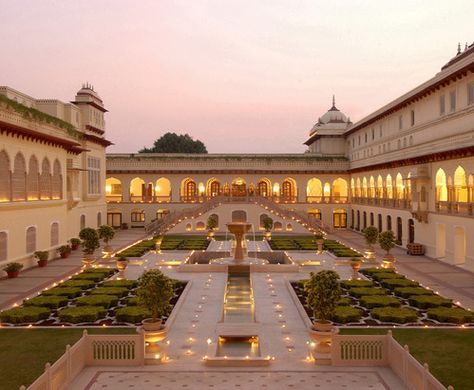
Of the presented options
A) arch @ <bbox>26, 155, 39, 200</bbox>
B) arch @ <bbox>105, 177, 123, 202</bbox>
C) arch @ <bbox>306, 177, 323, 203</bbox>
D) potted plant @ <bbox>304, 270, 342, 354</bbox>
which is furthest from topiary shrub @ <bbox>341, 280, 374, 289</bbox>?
arch @ <bbox>105, 177, 123, 202</bbox>

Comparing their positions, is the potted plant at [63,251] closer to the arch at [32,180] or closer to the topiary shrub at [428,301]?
the arch at [32,180]

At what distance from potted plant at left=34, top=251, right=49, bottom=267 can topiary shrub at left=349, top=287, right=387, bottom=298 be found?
20.4m

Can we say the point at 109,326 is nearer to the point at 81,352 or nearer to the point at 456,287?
the point at 81,352

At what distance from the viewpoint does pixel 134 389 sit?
12.7 meters

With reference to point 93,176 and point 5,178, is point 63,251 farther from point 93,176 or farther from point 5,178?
point 93,176

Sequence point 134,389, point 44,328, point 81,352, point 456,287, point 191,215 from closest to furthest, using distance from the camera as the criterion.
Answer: point 134,389, point 81,352, point 44,328, point 456,287, point 191,215

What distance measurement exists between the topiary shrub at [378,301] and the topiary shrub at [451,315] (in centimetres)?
171

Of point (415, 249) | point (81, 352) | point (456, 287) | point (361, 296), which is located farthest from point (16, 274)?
point (415, 249)

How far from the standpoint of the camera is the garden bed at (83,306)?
752 inches

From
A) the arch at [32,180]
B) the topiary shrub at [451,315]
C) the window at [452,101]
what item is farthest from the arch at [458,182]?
the arch at [32,180]

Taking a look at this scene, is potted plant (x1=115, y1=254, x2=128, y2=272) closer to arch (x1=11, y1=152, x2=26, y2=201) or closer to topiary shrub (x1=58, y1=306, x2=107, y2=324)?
arch (x1=11, y1=152, x2=26, y2=201)

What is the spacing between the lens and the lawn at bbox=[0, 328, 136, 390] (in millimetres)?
13336

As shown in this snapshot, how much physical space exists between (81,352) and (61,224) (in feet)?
88.9

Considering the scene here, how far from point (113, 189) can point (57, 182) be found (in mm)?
28274
